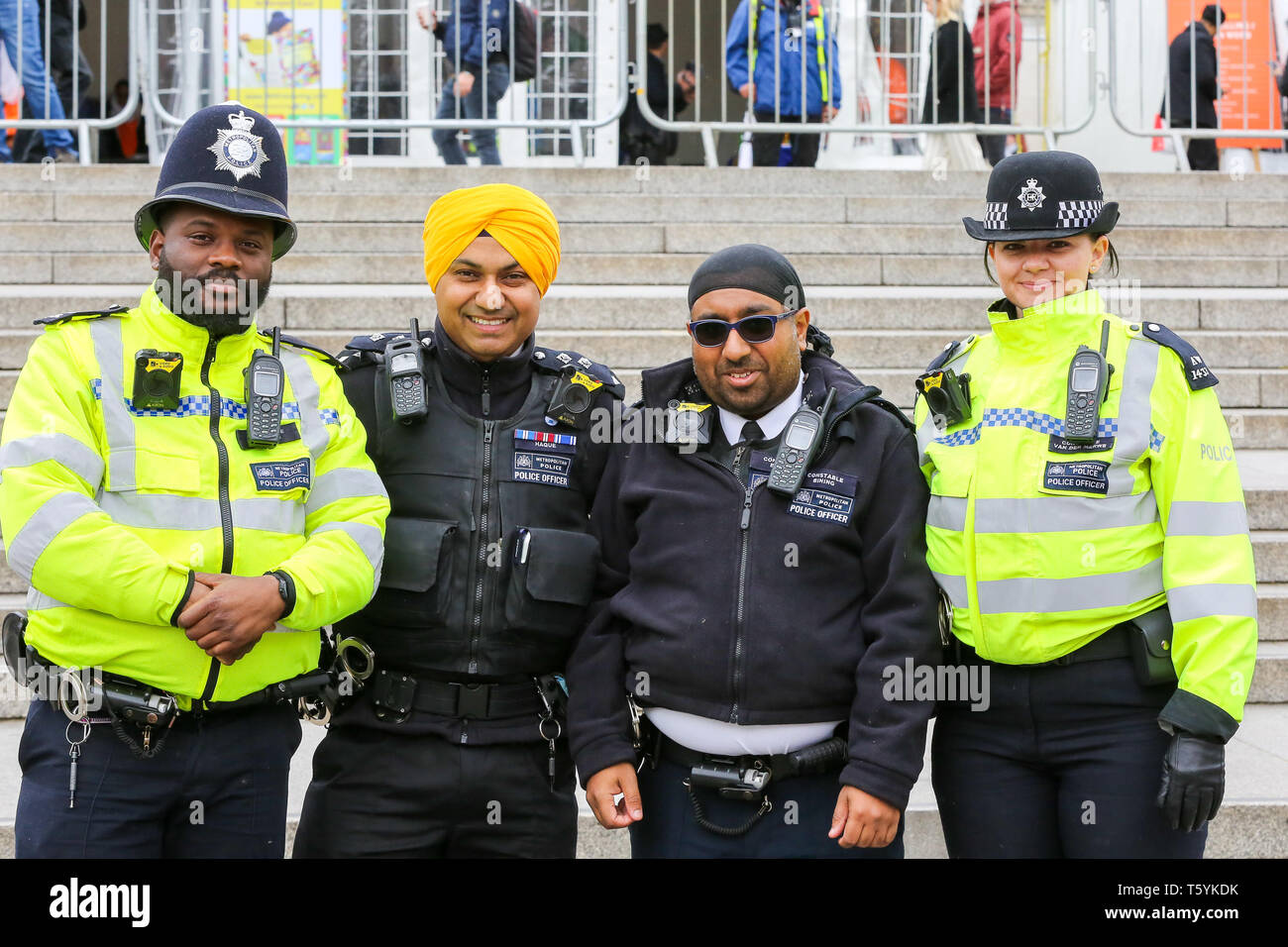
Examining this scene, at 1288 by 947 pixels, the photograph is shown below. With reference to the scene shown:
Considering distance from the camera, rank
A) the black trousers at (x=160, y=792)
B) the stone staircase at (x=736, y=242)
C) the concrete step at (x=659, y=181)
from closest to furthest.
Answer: the black trousers at (x=160, y=792)
the stone staircase at (x=736, y=242)
the concrete step at (x=659, y=181)

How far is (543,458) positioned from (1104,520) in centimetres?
126

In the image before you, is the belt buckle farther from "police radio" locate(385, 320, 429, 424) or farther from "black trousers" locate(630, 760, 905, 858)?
"police radio" locate(385, 320, 429, 424)

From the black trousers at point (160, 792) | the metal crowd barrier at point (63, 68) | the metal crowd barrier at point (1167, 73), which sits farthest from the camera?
the metal crowd barrier at point (1167, 73)

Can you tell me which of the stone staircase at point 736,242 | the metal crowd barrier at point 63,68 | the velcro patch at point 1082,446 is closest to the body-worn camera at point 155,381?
the velcro patch at point 1082,446

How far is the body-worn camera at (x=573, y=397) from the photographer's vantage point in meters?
3.25

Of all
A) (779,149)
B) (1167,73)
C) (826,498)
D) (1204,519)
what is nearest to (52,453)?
(826,498)

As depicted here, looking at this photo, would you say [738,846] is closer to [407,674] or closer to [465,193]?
[407,674]

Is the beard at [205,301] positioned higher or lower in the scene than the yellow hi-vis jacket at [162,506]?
higher

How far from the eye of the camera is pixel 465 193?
3.29 metres

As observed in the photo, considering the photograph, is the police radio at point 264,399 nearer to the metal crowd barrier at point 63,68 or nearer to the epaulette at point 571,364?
the epaulette at point 571,364

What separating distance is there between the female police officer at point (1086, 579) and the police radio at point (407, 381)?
46.6 inches

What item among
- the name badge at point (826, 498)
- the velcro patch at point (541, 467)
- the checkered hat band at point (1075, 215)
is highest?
the checkered hat band at point (1075, 215)
